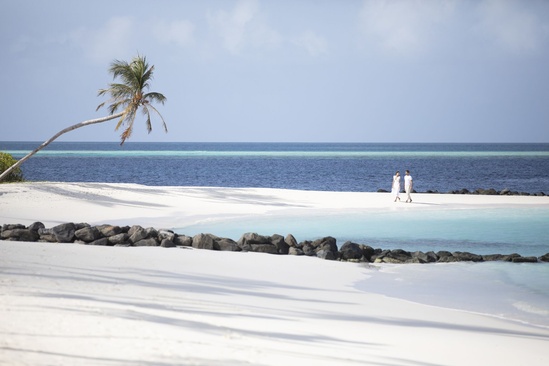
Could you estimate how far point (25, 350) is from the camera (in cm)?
750

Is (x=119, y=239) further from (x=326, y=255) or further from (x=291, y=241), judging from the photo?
(x=326, y=255)

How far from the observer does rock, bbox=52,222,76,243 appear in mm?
17594

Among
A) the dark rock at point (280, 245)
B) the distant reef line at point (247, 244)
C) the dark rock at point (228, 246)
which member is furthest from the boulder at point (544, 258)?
the dark rock at point (228, 246)

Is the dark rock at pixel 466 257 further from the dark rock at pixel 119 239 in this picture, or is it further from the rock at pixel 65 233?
the rock at pixel 65 233

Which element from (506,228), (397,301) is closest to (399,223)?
(506,228)

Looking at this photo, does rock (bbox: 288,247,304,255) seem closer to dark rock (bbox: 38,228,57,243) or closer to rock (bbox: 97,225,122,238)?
rock (bbox: 97,225,122,238)

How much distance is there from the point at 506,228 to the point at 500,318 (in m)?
14.0

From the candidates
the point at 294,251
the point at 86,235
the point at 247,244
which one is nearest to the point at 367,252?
the point at 294,251

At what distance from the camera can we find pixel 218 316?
971cm

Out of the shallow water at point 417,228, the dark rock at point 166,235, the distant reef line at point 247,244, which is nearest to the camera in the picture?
the distant reef line at point 247,244

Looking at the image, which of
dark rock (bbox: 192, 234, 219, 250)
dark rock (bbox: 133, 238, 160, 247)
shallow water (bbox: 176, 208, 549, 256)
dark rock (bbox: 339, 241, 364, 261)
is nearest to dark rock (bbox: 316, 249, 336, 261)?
dark rock (bbox: 339, 241, 364, 261)

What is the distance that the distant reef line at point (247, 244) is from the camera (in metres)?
17.5

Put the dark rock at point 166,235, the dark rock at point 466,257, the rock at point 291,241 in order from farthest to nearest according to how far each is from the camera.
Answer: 1. the rock at point 291,241
2. the dark rock at point 166,235
3. the dark rock at point 466,257

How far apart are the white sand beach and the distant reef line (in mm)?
706
